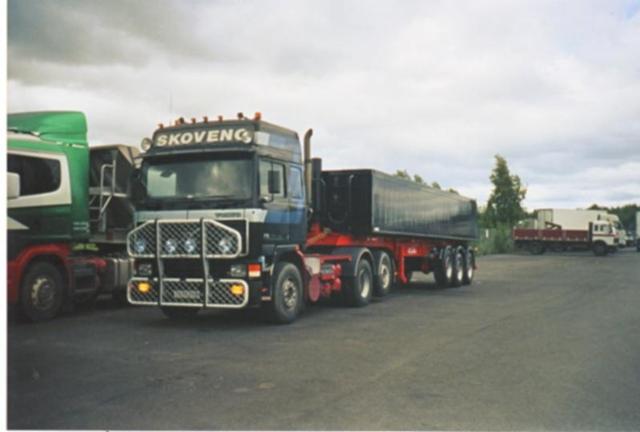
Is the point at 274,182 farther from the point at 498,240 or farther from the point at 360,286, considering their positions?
the point at 498,240

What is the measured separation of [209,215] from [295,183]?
1.74 meters

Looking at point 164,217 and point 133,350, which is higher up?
point 164,217

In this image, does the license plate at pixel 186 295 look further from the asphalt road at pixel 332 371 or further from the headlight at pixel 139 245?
the headlight at pixel 139 245

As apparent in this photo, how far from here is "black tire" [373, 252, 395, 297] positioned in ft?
45.9

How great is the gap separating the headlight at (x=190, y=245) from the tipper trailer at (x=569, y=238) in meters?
40.2

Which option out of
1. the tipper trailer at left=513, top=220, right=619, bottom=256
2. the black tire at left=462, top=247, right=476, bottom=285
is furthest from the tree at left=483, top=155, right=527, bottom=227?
the black tire at left=462, top=247, right=476, bottom=285

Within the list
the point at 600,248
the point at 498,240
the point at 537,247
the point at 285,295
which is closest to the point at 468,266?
the point at 285,295

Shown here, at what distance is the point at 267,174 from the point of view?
9625 millimetres

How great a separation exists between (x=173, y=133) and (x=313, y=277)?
10.9 ft

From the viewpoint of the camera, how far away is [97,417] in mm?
5043

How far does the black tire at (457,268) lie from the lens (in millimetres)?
18594

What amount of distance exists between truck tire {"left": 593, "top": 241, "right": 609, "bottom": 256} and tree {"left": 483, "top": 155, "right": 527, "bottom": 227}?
22.1 ft

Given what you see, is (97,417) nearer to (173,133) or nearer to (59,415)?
(59,415)

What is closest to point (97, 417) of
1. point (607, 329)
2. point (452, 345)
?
point (452, 345)
